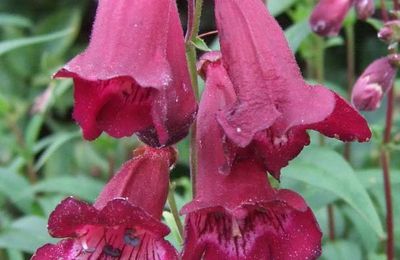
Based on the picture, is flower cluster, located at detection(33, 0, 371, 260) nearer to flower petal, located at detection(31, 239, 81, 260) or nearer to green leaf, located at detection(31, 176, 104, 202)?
flower petal, located at detection(31, 239, 81, 260)

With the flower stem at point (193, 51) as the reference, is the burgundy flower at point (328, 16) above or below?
below

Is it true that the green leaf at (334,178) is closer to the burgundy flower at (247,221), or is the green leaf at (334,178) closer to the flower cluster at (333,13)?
the flower cluster at (333,13)

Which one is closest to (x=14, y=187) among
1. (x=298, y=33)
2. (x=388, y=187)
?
(x=298, y=33)

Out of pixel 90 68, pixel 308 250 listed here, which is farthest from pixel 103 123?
pixel 308 250

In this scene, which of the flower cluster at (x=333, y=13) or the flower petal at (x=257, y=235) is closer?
the flower petal at (x=257, y=235)

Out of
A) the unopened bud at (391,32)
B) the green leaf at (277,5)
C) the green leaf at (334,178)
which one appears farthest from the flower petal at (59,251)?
the green leaf at (277,5)

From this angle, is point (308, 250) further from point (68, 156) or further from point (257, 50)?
point (68, 156)
